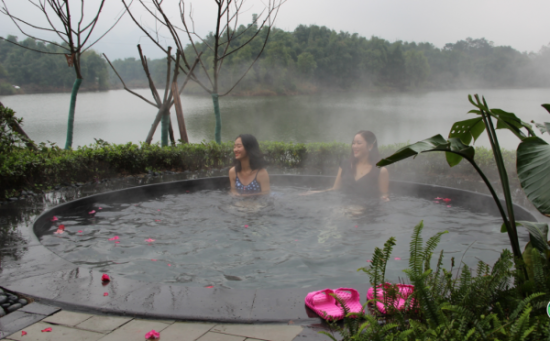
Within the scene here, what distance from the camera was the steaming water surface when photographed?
12.4 ft

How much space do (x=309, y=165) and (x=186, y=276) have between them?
5.22 m

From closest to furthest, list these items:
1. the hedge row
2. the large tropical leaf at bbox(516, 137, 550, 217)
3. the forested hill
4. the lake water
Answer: the large tropical leaf at bbox(516, 137, 550, 217) → the hedge row → the forested hill → the lake water

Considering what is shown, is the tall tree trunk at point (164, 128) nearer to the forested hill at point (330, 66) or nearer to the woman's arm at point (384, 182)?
the forested hill at point (330, 66)

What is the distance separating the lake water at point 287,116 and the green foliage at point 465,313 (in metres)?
10.7

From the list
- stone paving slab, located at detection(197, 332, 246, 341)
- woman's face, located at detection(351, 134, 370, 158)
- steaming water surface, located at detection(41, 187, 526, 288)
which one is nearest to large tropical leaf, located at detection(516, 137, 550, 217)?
steaming water surface, located at detection(41, 187, 526, 288)

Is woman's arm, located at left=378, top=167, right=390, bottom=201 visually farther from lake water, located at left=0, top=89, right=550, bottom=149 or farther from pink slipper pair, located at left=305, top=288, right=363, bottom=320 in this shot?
lake water, located at left=0, top=89, right=550, bottom=149

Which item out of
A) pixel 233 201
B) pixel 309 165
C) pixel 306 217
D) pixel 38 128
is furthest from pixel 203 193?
pixel 38 128

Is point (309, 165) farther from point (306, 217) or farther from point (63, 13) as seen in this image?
point (63, 13)

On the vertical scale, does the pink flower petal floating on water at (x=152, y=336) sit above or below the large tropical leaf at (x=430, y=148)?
below

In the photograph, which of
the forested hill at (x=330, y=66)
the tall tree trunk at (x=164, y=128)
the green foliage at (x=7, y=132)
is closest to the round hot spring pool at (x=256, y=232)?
the green foliage at (x=7, y=132)

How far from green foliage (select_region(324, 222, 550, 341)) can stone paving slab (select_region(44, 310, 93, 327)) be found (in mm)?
1542

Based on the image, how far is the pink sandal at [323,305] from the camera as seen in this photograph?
238 centimetres

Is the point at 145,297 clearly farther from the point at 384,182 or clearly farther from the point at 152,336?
the point at 384,182

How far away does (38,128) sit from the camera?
46.9 ft
